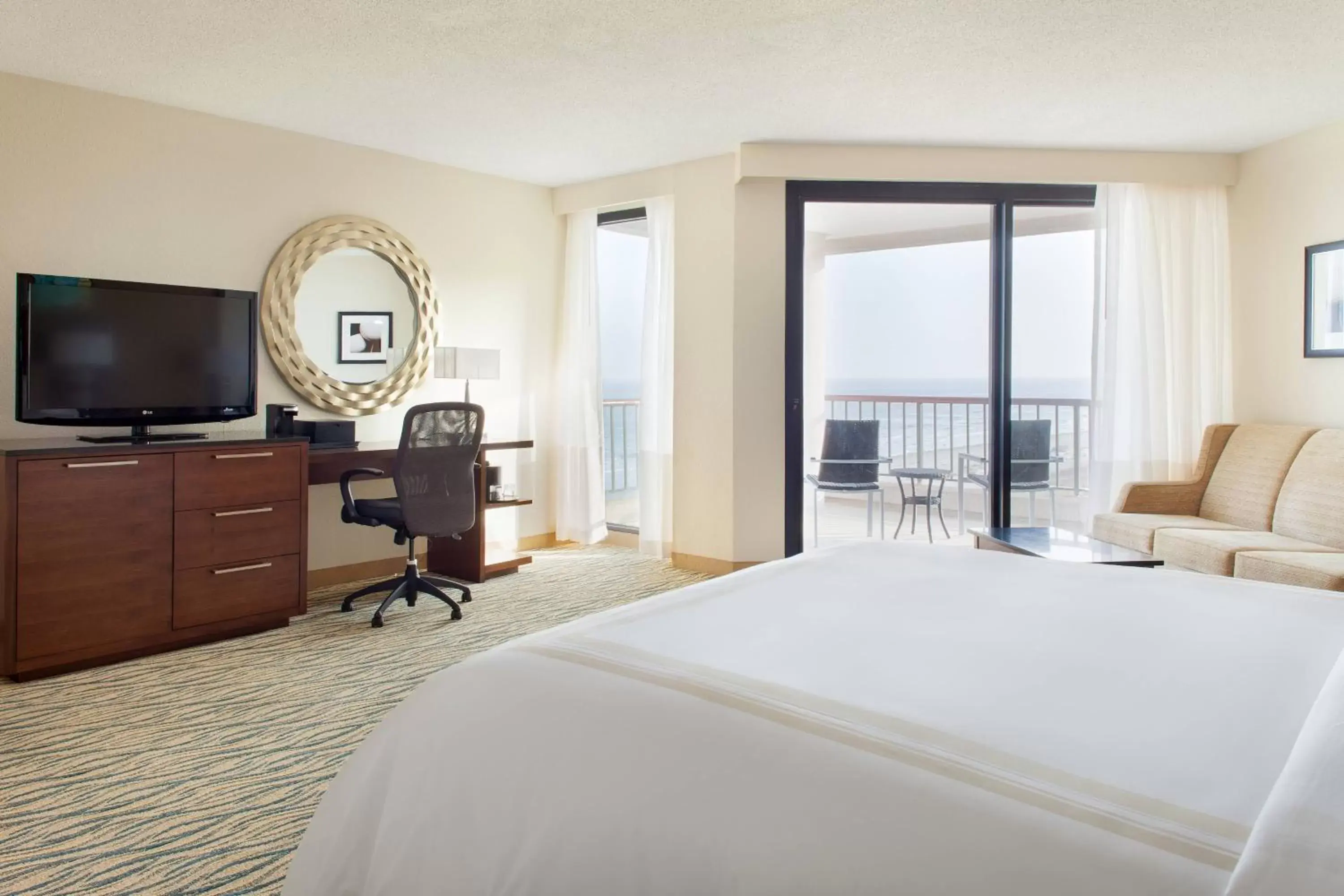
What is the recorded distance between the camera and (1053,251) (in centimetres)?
529

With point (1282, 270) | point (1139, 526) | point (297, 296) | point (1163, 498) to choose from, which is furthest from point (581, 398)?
point (1282, 270)

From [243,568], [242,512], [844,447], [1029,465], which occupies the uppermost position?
[844,447]

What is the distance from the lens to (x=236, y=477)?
3848mm

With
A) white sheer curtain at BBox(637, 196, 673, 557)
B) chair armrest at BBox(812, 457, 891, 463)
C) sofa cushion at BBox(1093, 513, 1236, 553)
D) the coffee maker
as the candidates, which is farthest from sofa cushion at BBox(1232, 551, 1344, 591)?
the coffee maker

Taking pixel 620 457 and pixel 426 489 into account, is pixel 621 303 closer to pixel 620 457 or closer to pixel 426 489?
pixel 620 457

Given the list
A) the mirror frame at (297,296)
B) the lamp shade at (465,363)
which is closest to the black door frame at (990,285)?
the lamp shade at (465,363)

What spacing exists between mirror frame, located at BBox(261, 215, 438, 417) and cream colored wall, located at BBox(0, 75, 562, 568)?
3.2 inches

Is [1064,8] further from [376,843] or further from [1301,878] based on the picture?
[376,843]

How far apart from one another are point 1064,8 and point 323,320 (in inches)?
Result: 154

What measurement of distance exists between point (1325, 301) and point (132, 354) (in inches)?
229

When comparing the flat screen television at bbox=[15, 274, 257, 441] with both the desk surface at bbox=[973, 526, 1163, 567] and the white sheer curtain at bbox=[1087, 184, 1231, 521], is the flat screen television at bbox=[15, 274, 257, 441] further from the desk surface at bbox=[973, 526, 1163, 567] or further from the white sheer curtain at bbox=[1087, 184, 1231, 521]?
the white sheer curtain at bbox=[1087, 184, 1231, 521]

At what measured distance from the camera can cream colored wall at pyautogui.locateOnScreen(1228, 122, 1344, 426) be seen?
4.49m

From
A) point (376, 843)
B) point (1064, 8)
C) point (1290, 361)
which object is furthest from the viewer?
point (1290, 361)

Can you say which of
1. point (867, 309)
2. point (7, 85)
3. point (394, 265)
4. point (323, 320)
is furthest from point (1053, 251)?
point (7, 85)
